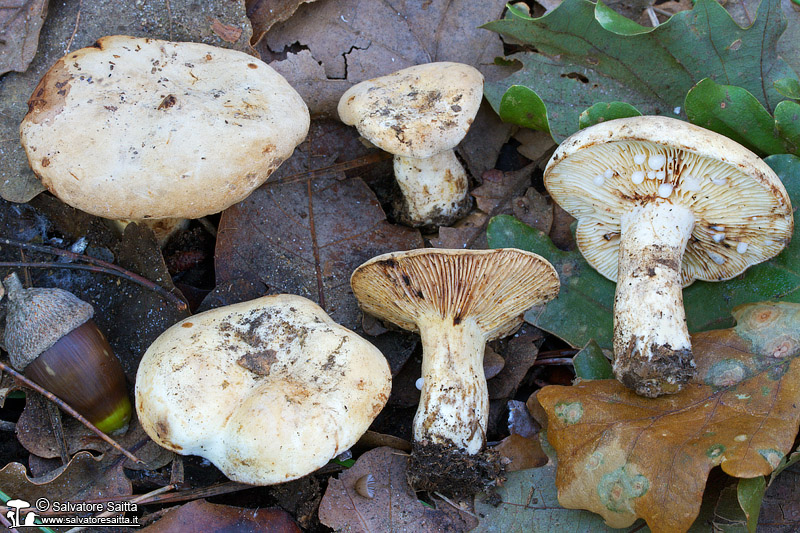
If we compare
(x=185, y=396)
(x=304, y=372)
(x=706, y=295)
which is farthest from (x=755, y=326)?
(x=185, y=396)

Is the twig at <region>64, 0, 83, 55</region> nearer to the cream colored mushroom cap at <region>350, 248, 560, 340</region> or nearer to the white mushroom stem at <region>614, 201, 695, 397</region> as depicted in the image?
the cream colored mushroom cap at <region>350, 248, 560, 340</region>

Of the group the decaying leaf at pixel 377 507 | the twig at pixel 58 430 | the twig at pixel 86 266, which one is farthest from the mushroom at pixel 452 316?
the twig at pixel 58 430

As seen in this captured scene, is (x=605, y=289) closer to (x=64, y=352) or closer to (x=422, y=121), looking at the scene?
(x=422, y=121)

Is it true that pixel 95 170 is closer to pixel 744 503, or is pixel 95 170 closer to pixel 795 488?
pixel 744 503

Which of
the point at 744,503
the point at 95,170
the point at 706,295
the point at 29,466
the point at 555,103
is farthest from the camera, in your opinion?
the point at 555,103

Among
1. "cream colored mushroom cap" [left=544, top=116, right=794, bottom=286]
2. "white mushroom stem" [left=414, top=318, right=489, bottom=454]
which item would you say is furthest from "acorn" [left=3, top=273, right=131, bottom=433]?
"cream colored mushroom cap" [left=544, top=116, right=794, bottom=286]

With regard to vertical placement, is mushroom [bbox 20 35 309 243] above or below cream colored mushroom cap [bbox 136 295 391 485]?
above

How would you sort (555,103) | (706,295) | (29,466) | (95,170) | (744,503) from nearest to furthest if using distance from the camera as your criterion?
1. (744,503)
2. (95,170)
3. (29,466)
4. (706,295)
5. (555,103)
